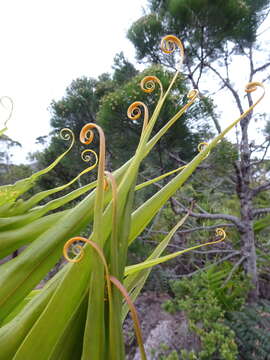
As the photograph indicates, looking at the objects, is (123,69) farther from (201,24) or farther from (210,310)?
(210,310)

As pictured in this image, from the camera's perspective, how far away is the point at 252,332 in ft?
3.15

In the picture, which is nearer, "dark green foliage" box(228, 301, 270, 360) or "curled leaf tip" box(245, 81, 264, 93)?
"curled leaf tip" box(245, 81, 264, 93)

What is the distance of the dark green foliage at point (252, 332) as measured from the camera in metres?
0.90

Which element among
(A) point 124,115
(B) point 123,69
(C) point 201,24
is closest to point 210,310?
(A) point 124,115

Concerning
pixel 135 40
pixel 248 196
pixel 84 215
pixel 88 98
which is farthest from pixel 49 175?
pixel 84 215

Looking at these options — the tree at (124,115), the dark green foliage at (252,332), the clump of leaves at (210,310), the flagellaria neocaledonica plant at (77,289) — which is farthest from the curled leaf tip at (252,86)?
the tree at (124,115)

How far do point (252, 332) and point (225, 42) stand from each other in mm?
1708

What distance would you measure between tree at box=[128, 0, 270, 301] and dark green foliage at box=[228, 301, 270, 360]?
0.68 feet

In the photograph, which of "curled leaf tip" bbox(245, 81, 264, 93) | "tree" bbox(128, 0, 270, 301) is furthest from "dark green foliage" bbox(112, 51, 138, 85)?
"curled leaf tip" bbox(245, 81, 264, 93)

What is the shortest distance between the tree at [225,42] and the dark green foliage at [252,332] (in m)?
0.21

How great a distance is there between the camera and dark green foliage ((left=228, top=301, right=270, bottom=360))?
2.94 ft

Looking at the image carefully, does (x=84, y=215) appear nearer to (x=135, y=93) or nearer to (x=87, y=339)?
(x=87, y=339)

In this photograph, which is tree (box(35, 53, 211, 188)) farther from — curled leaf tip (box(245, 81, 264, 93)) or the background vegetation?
curled leaf tip (box(245, 81, 264, 93))

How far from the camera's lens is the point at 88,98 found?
8.09 ft
